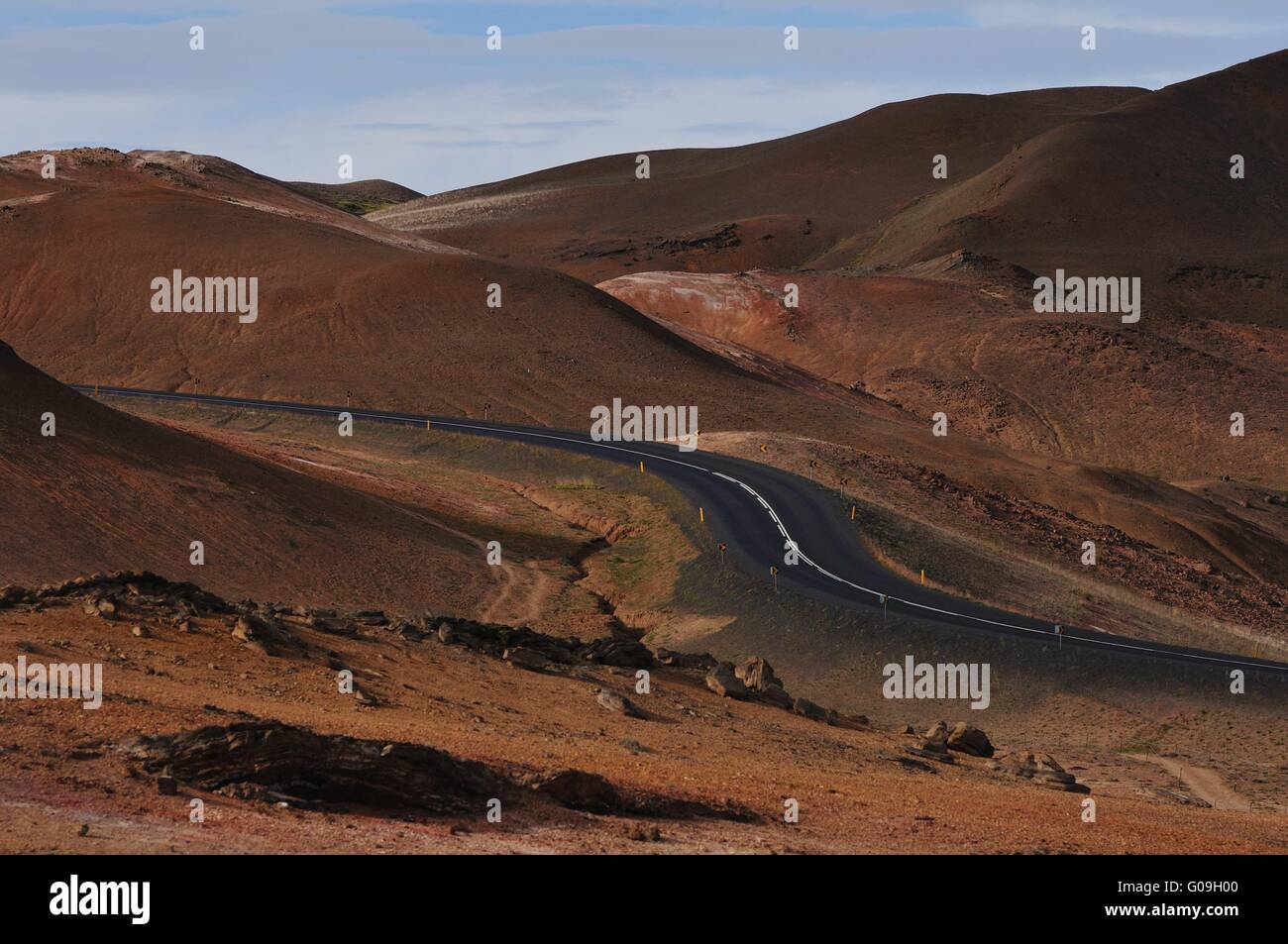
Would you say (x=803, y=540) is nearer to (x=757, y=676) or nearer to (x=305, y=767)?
(x=757, y=676)

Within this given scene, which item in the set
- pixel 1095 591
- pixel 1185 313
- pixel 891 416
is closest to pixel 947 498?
pixel 1095 591

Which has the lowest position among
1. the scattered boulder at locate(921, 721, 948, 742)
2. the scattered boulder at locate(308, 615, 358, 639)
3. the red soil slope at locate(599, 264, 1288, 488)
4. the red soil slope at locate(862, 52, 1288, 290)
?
the scattered boulder at locate(921, 721, 948, 742)

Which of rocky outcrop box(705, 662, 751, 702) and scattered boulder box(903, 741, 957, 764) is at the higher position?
rocky outcrop box(705, 662, 751, 702)

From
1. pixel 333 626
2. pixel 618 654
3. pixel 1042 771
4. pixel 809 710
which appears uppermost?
pixel 333 626

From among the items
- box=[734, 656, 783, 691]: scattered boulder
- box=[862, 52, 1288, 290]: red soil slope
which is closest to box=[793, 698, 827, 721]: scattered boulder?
box=[734, 656, 783, 691]: scattered boulder

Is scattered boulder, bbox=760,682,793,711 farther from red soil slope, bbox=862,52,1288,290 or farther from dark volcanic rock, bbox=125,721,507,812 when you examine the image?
red soil slope, bbox=862,52,1288,290

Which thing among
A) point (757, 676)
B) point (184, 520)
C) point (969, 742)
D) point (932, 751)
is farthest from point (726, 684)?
point (184, 520)

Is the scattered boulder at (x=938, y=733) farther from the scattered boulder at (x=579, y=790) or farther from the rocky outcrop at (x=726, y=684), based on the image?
the scattered boulder at (x=579, y=790)

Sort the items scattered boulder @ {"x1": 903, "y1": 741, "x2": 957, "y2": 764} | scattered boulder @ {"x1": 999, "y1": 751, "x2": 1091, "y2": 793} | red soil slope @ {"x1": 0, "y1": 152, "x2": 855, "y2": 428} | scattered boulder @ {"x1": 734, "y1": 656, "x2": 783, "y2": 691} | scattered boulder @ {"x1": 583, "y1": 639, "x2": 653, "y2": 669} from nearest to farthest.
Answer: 1. scattered boulder @ {"x1": 999, "y1": 751, "x2": 1091, "y2": 793}
2. scattered boulder @ {"x1": 903, "y1": 741, "x2": 957, "y2": 764}
3. scattered boulder @ {"x1": 734, "y1": 656, "x2": 783, "y2": 691}
4. scattered boulder @ {"x1": 583, "y1": 639, "x2": 653, "y2": 669}
5. red soil slope @ {"x1": 0, "y1": 152, "x2": 855, "y2": 428}
